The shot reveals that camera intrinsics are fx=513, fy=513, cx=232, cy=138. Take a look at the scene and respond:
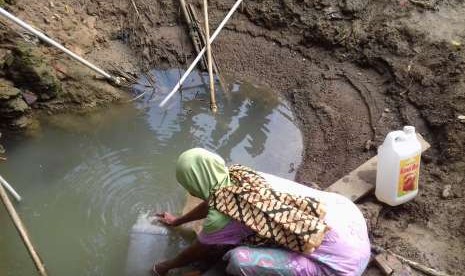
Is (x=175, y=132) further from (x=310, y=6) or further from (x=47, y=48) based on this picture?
(x=310, y=6)

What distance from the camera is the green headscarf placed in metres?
2.96

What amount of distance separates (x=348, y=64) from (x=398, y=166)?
→ 2.28 m

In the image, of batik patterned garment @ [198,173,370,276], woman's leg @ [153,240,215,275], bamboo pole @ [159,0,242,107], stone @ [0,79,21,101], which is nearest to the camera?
batik patterned garment @ [198,173,370,276]

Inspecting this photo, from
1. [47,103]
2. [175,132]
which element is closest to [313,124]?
[175,132]

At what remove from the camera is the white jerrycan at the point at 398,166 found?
3.64 metres

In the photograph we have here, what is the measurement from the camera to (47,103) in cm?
550

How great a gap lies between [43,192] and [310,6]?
365cm

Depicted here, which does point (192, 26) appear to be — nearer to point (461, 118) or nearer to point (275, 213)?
point (461, 118)

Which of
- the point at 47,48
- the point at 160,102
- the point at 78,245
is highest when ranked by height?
the point at 47,48

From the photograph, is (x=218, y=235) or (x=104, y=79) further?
(x=104, y=79)

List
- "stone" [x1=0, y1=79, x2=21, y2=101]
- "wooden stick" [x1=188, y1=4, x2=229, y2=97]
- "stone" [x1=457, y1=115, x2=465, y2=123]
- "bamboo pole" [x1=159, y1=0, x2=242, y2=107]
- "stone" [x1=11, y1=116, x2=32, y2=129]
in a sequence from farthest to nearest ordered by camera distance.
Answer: "wooden stick" [x1=188, y1=4, x2=229, y2=97] → "bamboo pole" [x1=159, y1=0, x2=242, y2=107] → "stone" [x1=11, y1=116, x2=32, y2=129] → "stone" [x1=0, y1=79, x2=21, y2=101] → "stone" [x1=457, y1=115, x2=465, y2=123]

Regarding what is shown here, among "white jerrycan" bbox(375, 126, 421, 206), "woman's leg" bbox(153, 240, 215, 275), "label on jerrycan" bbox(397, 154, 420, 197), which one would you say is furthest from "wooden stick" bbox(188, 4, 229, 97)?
"woman's leg" bbox(153, 240, 215, 275)

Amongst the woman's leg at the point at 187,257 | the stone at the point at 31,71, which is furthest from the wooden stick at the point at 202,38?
the woman's leg at the point at 187,257

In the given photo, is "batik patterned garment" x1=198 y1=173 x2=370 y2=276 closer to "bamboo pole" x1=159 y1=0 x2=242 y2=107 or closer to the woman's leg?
the woman's leg
